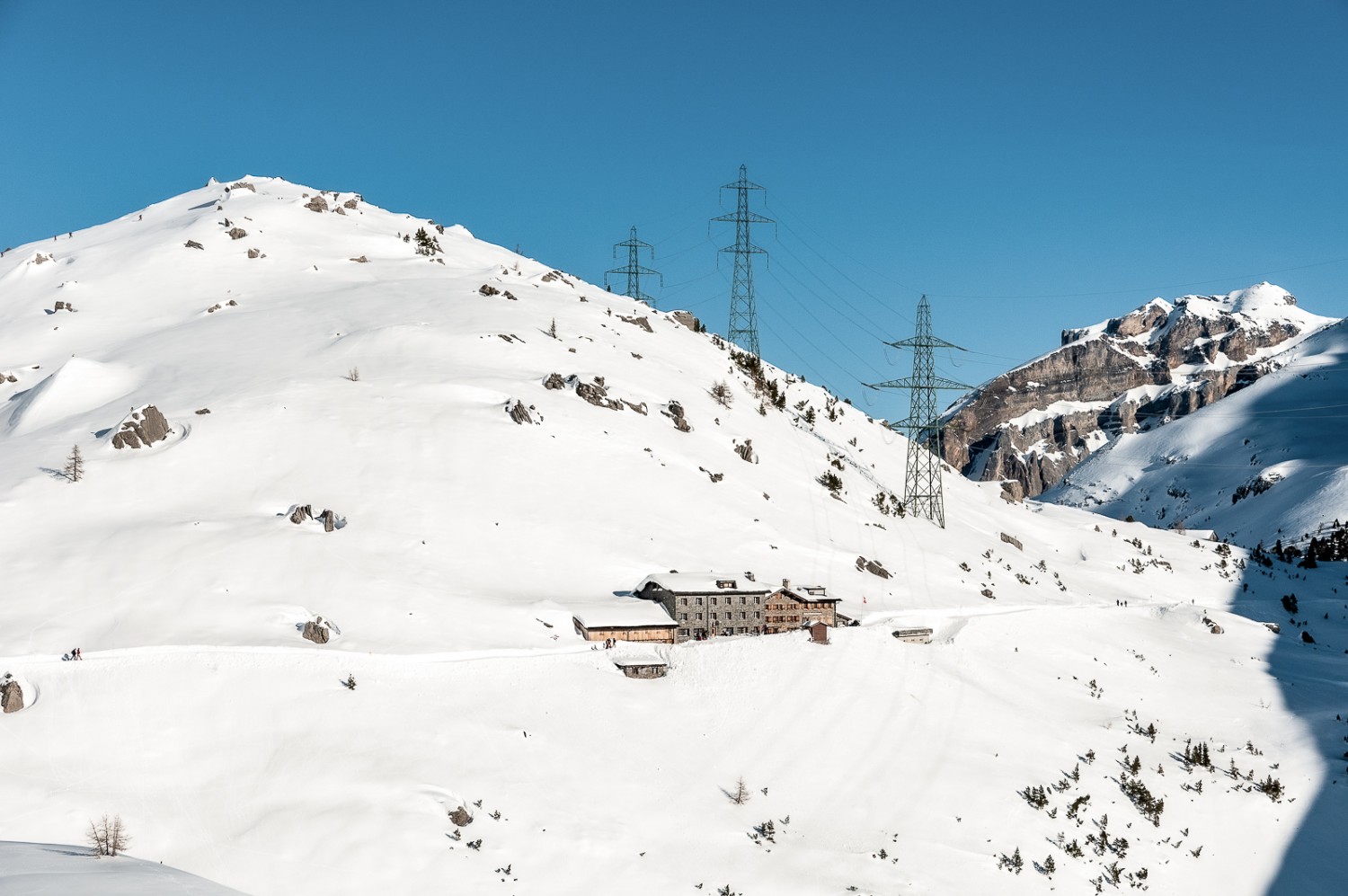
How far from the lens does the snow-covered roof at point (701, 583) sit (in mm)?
65062

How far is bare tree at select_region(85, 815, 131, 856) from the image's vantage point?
120ft

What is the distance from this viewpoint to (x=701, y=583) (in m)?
66.2

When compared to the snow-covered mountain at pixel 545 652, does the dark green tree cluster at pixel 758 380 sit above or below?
above

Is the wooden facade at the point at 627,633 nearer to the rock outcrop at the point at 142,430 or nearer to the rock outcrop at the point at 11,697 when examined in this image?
the rock outcrop at the point at 11,697

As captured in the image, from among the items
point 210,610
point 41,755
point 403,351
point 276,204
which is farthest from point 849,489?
point 276,204

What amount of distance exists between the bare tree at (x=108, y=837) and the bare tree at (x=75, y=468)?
122 ft

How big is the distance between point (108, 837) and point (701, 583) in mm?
36840

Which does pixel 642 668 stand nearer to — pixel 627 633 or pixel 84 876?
pixel 627 633

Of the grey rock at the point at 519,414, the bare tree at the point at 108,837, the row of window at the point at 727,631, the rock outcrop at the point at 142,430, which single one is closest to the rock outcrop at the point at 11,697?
the bare tree at the point at 108,837

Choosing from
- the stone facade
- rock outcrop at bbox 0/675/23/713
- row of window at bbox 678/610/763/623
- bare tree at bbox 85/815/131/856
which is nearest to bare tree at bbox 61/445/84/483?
rock outcrop at bbox 0/675/23/713

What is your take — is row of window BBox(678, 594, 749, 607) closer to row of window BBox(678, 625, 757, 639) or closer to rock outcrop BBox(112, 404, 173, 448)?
row of window BBox(678, 625, 757, 639)

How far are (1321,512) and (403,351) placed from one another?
14754 cm

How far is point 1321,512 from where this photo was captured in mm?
165375

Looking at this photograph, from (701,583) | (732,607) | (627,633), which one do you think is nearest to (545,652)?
(627,633)
